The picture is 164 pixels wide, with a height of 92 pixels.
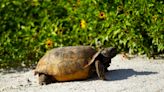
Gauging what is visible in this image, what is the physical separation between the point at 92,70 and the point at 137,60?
1.44 meters

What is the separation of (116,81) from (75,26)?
2.45m

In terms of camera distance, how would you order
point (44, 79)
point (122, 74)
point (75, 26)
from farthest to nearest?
point (75, 26)
point (122, 74)
point (44, 79)

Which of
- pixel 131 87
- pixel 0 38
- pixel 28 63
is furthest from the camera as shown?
pixel 0 38

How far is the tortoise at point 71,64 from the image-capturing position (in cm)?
658

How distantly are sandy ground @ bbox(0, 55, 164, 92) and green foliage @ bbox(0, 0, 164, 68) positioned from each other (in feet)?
1.32

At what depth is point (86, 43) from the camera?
8.59m

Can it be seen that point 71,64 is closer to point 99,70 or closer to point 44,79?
point 99,70

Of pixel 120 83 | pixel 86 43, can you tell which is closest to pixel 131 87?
pixel 120 83

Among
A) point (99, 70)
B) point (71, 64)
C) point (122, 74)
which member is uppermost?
point (71, 64)

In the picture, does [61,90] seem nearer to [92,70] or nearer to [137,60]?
[92,70]

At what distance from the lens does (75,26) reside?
874 centimetres

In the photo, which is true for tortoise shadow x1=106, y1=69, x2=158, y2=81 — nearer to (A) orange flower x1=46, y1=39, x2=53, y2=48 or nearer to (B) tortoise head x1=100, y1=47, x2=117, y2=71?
(B) tortoise head x1=100, y1=47, x2=117, y2=71

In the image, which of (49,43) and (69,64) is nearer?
(69,64)

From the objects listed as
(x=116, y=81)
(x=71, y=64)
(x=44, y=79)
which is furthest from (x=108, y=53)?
(x=44, y=79)
